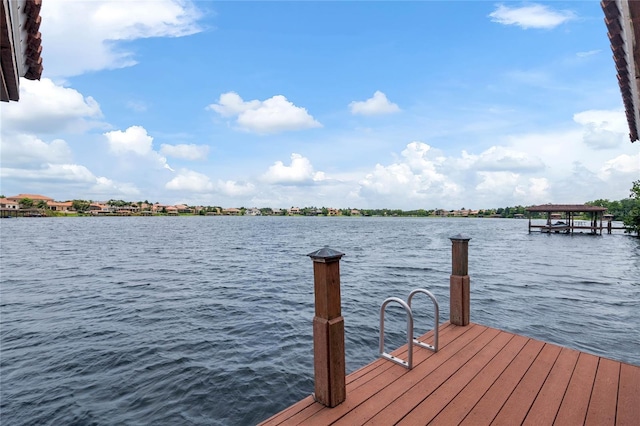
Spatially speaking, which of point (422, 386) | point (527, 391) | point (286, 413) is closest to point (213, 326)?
point (286, 413)

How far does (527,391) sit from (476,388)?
1.65ft

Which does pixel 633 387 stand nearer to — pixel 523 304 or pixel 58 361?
pixel 523 304

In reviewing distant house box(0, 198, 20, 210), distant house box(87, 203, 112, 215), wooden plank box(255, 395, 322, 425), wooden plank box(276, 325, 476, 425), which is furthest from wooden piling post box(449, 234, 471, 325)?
distant house box(87, 203, 112, 215)

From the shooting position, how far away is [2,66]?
3.04 m

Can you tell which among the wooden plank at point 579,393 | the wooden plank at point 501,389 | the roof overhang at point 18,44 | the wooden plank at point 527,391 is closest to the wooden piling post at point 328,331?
the wooden plank at point 501,389

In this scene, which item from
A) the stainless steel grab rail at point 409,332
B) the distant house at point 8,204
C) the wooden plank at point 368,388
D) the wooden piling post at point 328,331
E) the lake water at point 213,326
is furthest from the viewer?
the distant house at point 8,204

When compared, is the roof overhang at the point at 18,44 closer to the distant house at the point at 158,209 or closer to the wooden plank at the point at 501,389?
the wooden plank at the point at 501,389

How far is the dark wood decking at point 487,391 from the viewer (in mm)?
2873

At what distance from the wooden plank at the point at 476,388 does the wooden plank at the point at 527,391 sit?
228 mm

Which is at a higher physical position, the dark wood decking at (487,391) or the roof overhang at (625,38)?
the roof overhang at (625,38)

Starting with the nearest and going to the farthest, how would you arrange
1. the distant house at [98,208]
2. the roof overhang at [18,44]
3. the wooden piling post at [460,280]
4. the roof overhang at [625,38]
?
the roof overhang at [625,38] → the roof overhang at [18,44] → the wooden piling post at [460,280] → the distant house at [98,208]

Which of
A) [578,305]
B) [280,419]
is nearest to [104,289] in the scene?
[280,419]

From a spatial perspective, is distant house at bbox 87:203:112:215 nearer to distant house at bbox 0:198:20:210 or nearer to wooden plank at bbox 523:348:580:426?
distant house at bbox 0:198:20:210

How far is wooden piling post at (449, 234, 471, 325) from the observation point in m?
4.83
